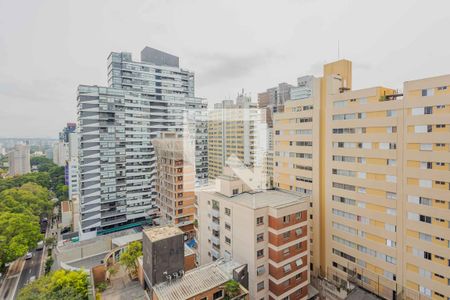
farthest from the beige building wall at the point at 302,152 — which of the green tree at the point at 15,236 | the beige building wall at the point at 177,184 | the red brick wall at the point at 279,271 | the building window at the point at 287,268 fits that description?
the green tree at the point at 15,236

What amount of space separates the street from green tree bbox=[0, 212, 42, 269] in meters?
1.42

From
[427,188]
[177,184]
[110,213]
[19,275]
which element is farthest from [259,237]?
[19,275]

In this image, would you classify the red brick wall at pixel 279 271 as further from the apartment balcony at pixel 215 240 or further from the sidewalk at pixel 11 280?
the sidewalk at pixel 11 280

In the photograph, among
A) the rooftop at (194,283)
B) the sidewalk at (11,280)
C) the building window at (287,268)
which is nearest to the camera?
the rooftop at (194,283)

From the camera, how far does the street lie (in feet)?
64.5

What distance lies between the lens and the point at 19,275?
22.3 m

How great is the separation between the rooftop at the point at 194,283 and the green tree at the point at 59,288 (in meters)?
5.14

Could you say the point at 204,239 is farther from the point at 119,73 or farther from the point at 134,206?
the point at 119,73

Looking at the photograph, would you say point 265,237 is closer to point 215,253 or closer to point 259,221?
point 259,221

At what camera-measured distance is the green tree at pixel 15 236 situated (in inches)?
812

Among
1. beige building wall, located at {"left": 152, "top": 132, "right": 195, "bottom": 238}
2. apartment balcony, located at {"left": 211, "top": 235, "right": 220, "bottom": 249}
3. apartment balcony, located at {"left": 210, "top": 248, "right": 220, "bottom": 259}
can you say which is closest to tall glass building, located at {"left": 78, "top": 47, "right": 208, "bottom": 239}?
beige building wall, located at {"left": 152, "top": 132, "right": 195, "bottom": 238}

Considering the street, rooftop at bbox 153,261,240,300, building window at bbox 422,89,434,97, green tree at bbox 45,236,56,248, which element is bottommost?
the street

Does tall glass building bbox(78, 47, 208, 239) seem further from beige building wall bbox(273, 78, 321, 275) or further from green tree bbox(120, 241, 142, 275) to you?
beige building wall bbox(273, 78, 321, 275)

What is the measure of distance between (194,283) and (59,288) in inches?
328
